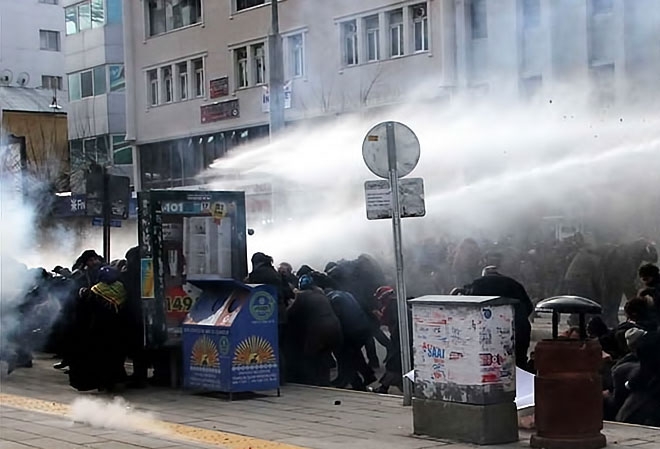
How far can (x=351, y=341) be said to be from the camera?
11906 mm

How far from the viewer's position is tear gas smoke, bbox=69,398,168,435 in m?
9.35

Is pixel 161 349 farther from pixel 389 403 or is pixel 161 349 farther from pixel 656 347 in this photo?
pixel 656 347

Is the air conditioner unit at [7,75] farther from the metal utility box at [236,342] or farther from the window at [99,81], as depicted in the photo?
the metal utility box at [236,342]

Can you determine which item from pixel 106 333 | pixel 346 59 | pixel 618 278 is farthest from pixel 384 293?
pixel 346 59

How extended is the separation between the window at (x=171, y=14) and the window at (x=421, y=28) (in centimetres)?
693

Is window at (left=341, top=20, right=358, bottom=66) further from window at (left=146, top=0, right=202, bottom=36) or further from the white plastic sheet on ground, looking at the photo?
the white plastic sheet on ground

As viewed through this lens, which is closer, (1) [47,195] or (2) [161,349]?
(2) [161,349]

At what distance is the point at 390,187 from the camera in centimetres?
1011

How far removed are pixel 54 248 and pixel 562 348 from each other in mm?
→ 17646

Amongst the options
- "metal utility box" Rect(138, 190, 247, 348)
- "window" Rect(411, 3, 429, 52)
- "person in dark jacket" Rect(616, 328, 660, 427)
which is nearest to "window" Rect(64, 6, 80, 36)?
"window" Rect(411, 3, 429, 52)

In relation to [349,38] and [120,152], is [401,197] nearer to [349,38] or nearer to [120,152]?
[349,38]

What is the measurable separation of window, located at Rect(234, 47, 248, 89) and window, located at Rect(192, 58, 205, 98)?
4.87ft

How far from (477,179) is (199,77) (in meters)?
13.3

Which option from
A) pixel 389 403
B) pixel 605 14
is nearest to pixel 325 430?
pixel 389 403
